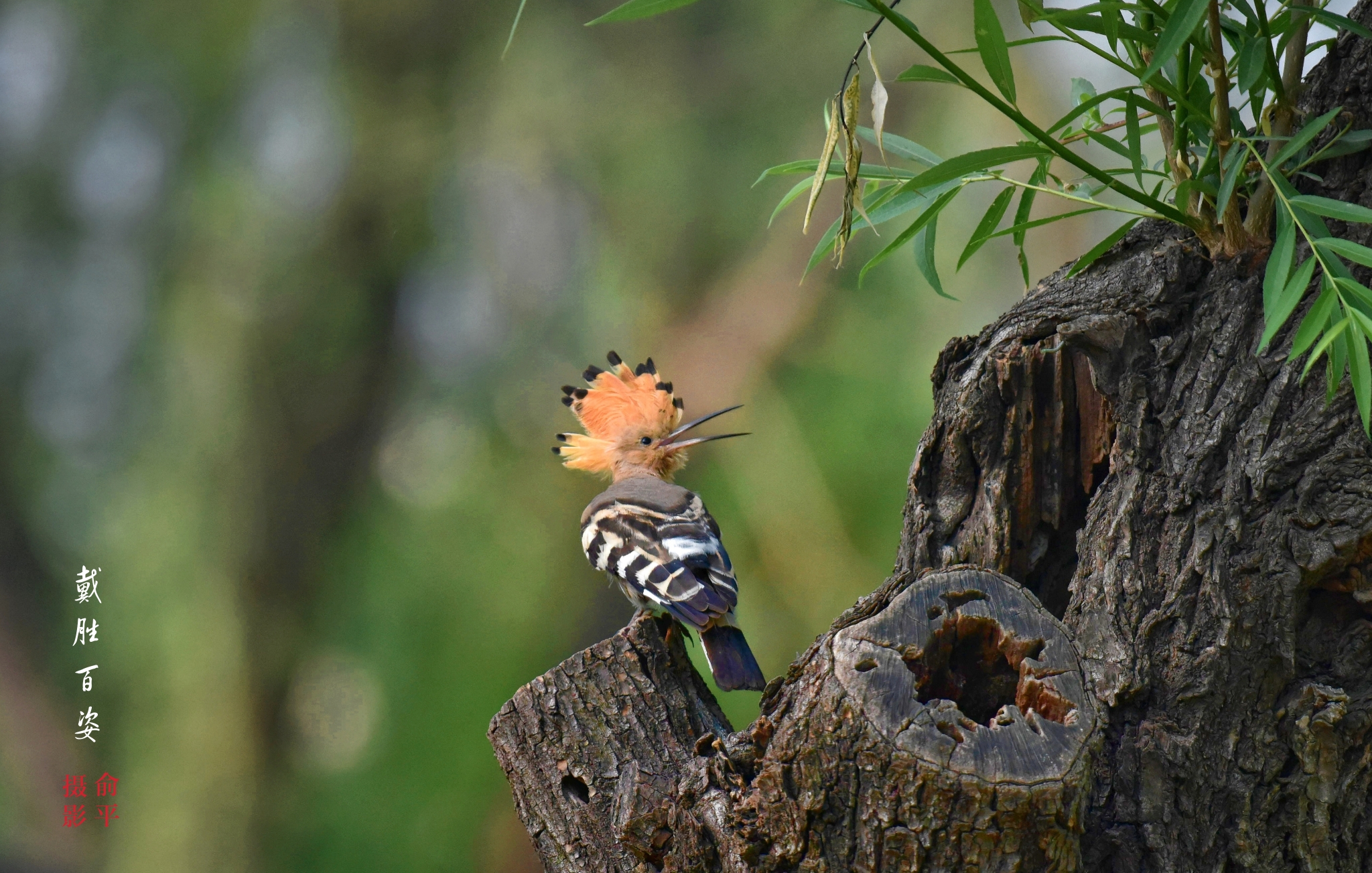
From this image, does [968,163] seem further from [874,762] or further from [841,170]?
[874,762]

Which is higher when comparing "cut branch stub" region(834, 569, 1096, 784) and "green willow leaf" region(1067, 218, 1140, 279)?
"green willow leaf" region(1067, 218, 1140, 279)

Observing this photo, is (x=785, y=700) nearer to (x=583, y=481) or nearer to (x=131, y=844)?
(x=583, y=481)

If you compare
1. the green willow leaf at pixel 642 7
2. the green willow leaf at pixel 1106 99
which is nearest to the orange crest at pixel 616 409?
the green willow leaf at pixel 1106 99

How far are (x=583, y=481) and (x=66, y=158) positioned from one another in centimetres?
137

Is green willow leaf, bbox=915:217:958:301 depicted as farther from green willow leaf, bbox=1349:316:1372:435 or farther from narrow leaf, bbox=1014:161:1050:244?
green willow leaf, bbox=1349:316:1372:435

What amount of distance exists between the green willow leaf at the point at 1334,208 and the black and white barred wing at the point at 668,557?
2.57 feet

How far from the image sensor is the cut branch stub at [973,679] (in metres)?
0.61

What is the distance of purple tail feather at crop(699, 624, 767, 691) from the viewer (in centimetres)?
129

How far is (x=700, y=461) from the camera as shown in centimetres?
211

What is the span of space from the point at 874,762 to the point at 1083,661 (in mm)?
273

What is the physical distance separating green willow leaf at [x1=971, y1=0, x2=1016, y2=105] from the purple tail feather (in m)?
0.78

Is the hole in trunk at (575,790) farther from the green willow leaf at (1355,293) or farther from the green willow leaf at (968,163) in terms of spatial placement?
the green willow leaf at (1355,293)

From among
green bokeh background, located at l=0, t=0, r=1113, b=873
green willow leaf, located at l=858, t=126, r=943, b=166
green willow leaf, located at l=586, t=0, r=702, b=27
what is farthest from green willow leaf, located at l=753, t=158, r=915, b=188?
green bokeh background, located at l=0, t=0, r=1113, b=873

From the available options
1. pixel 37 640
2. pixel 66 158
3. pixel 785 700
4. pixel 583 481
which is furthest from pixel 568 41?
pixel 785 700
